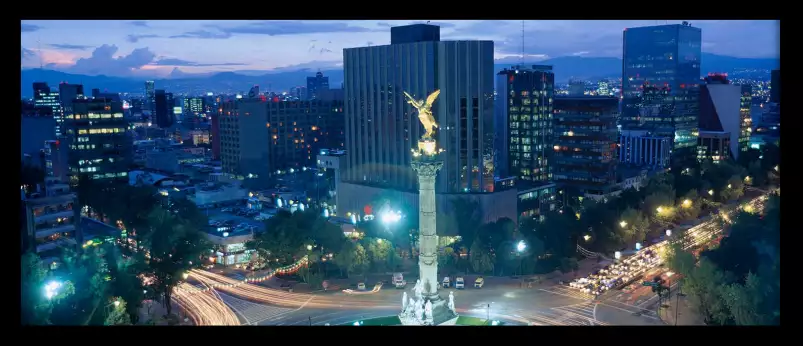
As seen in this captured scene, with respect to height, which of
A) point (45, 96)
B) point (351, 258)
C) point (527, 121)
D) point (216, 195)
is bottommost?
A: point (351, 258)

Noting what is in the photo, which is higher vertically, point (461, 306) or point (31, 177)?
point (31, 177)

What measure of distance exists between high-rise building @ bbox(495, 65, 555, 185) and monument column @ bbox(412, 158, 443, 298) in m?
16.0

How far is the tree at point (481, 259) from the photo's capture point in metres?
14.6

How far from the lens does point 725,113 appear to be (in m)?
35.6

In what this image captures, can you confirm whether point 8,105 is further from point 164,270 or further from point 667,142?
point 667,142

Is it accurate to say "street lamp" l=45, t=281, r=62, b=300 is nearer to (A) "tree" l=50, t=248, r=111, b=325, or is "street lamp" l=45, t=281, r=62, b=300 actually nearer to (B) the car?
→ (A) "tree" l=50, t=248, r=111, b=325

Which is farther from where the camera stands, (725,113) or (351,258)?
(725,113)

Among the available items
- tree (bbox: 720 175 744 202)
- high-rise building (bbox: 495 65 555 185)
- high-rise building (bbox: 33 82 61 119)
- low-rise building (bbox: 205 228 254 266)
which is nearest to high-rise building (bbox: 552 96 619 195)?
high-rise building (bbox: 495 65 555 185)

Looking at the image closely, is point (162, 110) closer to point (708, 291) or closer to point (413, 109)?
point (413, 109)

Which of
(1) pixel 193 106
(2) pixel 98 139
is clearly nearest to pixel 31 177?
(2) pixel 98 139

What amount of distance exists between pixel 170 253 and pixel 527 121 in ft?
56.3

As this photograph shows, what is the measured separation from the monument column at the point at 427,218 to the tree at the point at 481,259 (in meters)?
3.94

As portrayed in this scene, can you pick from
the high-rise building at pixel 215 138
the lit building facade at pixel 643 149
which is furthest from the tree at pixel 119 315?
the high-rise building at pixel 215 138
